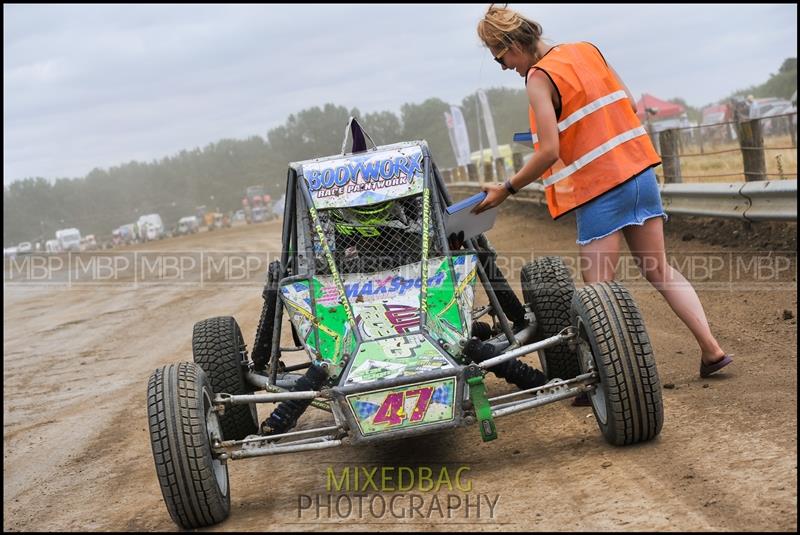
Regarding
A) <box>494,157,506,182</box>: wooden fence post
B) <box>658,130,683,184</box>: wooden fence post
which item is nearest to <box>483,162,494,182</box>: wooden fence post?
<box>494,157,506,182</box>: wooden fence post

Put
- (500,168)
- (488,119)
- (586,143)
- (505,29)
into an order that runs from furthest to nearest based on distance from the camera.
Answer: (488,119), (500,168), (586,143), (505,29)

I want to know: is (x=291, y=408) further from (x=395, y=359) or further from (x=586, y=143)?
(x=586, y=143)

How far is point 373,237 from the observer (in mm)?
5781

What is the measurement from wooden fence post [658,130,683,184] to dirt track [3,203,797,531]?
262cm

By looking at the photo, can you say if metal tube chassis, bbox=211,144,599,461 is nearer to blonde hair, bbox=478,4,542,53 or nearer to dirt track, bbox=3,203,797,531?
dirt track, bbox=3,203,797,531

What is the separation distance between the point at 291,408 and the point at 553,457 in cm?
136

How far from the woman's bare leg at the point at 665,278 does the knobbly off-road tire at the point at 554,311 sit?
0.63 m

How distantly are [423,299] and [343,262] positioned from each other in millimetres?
698

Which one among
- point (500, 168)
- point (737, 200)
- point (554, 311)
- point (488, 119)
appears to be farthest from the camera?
point (488, 119)

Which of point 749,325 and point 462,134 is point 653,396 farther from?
point 462,134

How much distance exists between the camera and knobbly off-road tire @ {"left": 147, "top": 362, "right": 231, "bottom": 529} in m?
4.23

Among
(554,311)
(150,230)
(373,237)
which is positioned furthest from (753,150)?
(150,230)

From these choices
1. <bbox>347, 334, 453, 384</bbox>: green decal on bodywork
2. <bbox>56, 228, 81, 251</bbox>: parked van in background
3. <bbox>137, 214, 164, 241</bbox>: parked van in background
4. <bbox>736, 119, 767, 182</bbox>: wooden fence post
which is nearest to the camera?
<bbox>347, 334, 453, 384</bbox>: green decal on bodywork
